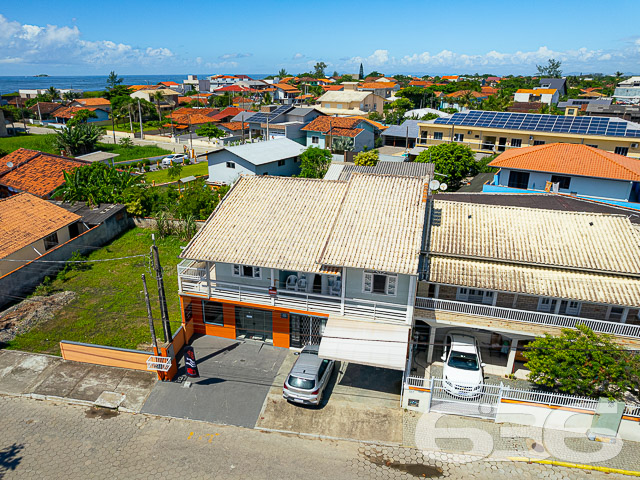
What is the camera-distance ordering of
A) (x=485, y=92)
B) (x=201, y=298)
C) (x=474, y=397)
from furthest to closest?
(x=485, y=92) < (x=201, y=298) < (x=474, y=397)

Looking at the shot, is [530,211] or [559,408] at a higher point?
[530,211]

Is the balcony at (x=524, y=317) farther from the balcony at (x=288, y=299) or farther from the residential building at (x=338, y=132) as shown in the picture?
the residential building at (x=338, y=132)

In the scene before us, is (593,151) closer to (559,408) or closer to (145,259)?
(559,408)

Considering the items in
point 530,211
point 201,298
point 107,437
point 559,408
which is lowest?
point 107,437

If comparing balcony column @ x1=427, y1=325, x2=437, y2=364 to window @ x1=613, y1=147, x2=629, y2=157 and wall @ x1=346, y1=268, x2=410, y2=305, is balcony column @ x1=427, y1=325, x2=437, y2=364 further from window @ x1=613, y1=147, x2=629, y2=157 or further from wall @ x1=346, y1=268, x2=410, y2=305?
window @ x1=613, y1=147, x2=629, y2=157

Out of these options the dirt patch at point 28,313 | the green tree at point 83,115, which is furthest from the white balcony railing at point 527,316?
the green tree at point 83,115

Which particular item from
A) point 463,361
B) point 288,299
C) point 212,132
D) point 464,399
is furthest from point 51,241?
point 212,132

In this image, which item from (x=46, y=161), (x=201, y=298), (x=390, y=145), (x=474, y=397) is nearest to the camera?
(x=474, y=397)

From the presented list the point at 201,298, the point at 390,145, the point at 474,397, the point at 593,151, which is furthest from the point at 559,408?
the point at 390,145

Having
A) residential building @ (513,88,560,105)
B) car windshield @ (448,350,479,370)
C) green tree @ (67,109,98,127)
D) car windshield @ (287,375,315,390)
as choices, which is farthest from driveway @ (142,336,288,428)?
residential building @ (513,88,560,105)
